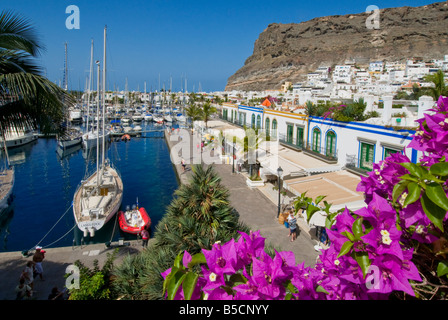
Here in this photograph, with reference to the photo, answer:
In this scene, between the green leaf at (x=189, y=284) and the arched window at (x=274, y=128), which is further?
the arched window at (x=274, y=128)

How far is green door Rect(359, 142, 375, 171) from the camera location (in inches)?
604

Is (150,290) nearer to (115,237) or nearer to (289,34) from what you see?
(115,237)

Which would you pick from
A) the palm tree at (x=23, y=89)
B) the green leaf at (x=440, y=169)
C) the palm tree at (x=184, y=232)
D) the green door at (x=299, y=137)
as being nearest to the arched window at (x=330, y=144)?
the green door at (x=299, y=137)

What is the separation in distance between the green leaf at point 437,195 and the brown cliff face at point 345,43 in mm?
130201

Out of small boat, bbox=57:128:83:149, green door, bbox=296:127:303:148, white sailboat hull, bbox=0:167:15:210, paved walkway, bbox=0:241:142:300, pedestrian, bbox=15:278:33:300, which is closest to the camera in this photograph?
pedestrian, bbox=15:278:33:300

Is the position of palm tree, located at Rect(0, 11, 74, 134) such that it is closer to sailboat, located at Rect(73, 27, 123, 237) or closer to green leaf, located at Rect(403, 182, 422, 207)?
green leaf, located at Rect(403, 182, 422, 207)

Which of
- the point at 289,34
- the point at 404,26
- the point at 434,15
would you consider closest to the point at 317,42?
the point at 289,34

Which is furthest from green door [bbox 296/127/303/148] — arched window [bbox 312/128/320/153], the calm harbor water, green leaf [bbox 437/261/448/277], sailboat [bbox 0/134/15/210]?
sailboat [bbox 0/134/15/210]

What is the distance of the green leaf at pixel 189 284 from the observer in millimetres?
1658

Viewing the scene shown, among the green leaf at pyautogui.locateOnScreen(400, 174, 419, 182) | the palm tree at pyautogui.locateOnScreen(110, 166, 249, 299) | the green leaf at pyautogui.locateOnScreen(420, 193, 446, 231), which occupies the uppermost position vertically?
the green leaf at pyautogui.locateOnScreen(400, 174, 419, 182)

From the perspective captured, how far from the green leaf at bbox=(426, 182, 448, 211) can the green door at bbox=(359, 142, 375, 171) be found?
15.0 meters

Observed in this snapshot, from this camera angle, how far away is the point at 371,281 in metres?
1.81

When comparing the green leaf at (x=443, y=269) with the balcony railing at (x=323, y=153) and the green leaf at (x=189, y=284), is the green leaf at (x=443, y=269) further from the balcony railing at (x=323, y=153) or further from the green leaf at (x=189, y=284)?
the balcony railing at (x=323, y=153)

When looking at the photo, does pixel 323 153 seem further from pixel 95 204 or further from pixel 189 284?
pixel 189 284
